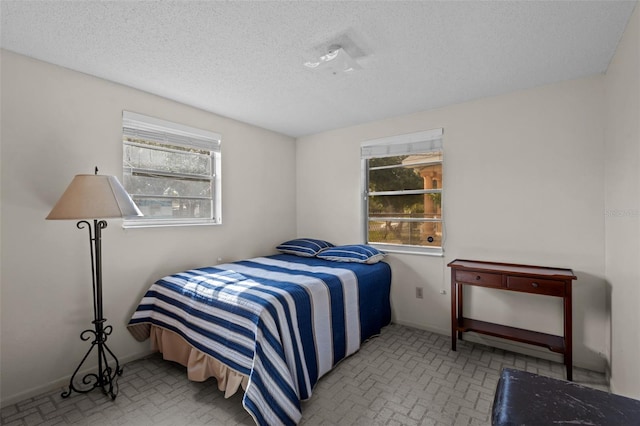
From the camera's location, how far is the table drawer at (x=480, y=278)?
97.9 inches

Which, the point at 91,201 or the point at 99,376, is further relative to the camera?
the point at 99,376

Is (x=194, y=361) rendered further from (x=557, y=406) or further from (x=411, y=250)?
(x=411, y=250)

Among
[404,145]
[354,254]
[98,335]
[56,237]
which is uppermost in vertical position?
[404,145]

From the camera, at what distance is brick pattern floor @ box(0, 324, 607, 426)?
187 centimetres

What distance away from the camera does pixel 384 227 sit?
364 centimetres

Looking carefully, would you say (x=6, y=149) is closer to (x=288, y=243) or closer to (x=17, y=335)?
(x=17, y=335)

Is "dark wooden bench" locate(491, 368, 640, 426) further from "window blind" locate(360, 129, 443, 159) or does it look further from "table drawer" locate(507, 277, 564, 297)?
"window blind" locate(360, 129, 443, 159)

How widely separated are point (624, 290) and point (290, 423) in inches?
88.7

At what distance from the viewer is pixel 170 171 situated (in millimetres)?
2980

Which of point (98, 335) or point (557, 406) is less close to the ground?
point (557, 406)

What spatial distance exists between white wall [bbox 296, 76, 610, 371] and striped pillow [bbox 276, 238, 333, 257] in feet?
2.95

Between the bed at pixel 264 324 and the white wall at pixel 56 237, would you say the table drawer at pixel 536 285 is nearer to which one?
the bed at pixel 264 324

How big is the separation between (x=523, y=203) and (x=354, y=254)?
5.50 feet

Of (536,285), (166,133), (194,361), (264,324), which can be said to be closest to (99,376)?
(194,361)
